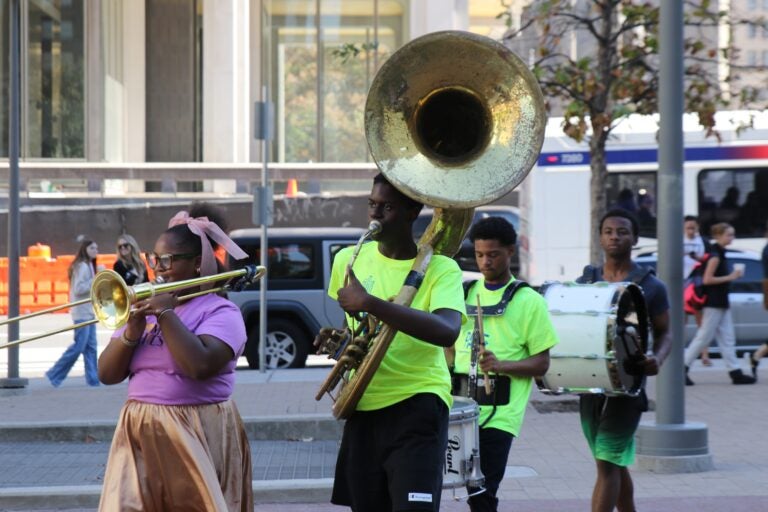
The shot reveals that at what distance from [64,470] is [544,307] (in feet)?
15.4

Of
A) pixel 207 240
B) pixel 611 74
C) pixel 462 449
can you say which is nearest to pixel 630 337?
pixel 462 449

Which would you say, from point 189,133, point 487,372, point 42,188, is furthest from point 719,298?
point 189,133

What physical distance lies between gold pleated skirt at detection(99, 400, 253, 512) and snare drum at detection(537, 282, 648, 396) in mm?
2189

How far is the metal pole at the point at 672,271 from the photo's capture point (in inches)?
337

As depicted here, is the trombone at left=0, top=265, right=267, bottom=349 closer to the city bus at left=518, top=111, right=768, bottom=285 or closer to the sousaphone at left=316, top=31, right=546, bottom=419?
the sousaphone at left=316, top=31, right=546, bottom=419

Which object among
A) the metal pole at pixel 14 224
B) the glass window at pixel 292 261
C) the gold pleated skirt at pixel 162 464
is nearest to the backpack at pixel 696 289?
the glass window at pixel 292 261

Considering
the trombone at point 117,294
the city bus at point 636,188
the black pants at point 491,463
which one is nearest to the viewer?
the trombone at point 117,294

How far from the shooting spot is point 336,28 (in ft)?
115

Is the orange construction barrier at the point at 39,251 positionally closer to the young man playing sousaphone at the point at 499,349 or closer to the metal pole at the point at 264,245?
the metal pole at the point at 264,245

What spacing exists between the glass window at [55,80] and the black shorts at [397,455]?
29348 mm

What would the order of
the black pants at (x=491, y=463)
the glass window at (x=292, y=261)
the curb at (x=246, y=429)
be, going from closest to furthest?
the black pants at (x=491, y=463) < the curb at (x=246, y=429) < the glass window at (x=292, y=261)

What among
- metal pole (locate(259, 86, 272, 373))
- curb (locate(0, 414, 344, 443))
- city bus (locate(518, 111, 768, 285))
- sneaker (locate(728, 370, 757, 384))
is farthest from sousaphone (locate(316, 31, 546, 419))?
city bus (locate(518, 111, 768, 285))

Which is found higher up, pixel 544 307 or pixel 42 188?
pixel 42 188

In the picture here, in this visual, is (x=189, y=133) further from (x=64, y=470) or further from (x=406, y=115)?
(x=406, y=115)
